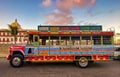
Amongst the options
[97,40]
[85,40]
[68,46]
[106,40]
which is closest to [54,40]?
[68,46]

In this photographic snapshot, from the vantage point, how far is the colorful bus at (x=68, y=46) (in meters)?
10.7

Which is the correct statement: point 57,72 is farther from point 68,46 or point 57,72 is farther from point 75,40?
point 75,40

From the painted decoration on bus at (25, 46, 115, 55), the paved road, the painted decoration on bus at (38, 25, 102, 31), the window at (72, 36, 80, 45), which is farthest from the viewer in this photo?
the painted decoration on bus at (38, 25, 102, 31)

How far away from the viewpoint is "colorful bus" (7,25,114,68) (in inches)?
421

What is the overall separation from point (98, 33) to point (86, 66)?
2444 mm

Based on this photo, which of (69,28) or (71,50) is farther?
Result: (69,28)

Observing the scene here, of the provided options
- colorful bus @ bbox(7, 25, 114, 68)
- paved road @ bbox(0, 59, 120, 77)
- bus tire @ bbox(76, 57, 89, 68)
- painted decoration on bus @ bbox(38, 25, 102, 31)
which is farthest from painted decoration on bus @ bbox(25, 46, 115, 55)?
painted decoration on bus @ bbox(38, 25, 102, 31)

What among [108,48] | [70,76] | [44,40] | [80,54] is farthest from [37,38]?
[108,48]

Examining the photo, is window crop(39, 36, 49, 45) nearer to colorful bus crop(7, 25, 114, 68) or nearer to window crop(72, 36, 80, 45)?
colorful bus crop(7, 25, 114, 68)

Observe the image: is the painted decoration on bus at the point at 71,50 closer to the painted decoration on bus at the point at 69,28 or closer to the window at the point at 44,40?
the window at the point at 44,40

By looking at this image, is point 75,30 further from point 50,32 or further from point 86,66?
point 86,66

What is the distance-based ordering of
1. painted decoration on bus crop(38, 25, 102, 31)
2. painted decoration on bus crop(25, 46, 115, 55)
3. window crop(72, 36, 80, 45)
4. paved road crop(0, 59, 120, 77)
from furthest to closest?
painted decoration on bus crop(38, 25, 102, 31), window crop(72, 36, 80, 45), painted decoration on bus crop(25, 46, 115, 55), paved road crop(0, 59, 120, 77)

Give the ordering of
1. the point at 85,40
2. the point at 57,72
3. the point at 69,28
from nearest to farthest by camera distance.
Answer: the point at 57,72 → the point at 85,40 → the point at 69,28

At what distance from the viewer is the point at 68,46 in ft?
35.0
